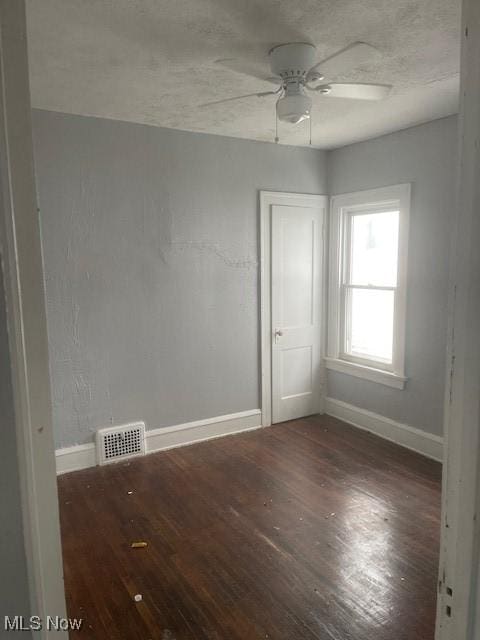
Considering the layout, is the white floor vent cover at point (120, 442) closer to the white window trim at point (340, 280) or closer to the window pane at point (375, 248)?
the white window trim at point (340, 280)

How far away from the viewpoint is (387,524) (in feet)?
9.21

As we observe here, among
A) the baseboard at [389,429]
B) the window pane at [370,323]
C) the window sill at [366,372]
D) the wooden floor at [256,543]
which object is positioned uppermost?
the window pane at [370,323]

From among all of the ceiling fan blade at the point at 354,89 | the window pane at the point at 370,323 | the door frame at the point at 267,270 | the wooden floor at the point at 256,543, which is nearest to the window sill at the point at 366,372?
the window pane at the point at 370,323

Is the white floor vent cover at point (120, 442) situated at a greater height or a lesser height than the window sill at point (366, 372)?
lesser

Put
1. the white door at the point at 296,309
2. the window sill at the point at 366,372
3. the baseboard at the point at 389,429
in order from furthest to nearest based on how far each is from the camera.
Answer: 1. the white door at the point at 296,309
2. the window sill at the point at 366,372
3. the baseboard at the point at 389,429

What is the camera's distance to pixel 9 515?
2.54 feet

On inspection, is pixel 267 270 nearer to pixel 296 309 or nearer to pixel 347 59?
pixel 296 309

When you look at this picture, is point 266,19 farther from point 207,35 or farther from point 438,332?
point 438,332

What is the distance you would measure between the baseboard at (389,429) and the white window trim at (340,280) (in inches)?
13.4

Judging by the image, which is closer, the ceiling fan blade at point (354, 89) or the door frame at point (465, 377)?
the door frame at point (465, 377)

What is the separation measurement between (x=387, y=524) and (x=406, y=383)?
1386 mm

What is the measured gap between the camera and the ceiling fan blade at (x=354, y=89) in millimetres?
2377

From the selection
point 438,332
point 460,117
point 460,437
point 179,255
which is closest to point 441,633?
point 460,437

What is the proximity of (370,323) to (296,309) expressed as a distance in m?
0.70
